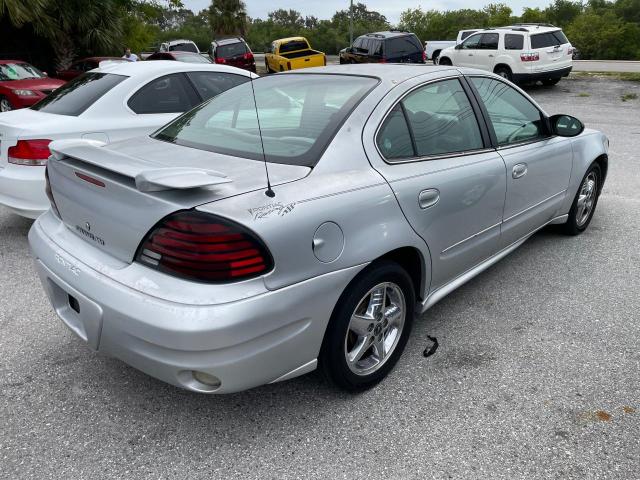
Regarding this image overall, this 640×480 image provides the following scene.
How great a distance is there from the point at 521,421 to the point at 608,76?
19906mm

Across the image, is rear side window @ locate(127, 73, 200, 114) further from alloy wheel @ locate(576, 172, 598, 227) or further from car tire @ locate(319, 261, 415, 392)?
alloy wheel @ locate(576, 172, 598, 227)

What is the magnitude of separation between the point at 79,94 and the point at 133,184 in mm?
3444

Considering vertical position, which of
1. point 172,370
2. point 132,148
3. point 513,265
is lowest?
point 513,265

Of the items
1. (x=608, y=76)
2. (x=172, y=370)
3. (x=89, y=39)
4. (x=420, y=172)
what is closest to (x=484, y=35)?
(x=608, y=76)

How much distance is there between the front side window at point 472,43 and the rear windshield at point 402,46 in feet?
4.89

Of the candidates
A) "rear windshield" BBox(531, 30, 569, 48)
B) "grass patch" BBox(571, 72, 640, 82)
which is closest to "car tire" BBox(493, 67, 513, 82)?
"rear windshield" BBox(531, 30, 569, 48)

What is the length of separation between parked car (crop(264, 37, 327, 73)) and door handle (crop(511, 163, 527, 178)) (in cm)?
1946

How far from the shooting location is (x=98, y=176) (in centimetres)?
237

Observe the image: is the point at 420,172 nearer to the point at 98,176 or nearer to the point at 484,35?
the point at 98,176

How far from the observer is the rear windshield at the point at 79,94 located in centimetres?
497

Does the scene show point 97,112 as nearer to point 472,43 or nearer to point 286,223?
point 286,223

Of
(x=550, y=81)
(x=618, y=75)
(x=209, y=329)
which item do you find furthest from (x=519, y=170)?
(x=618, y=75)

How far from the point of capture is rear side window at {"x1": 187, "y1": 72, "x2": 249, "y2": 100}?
5.62 m

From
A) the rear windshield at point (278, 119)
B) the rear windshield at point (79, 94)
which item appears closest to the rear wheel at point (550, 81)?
the rear windshield at point (79, 94)
